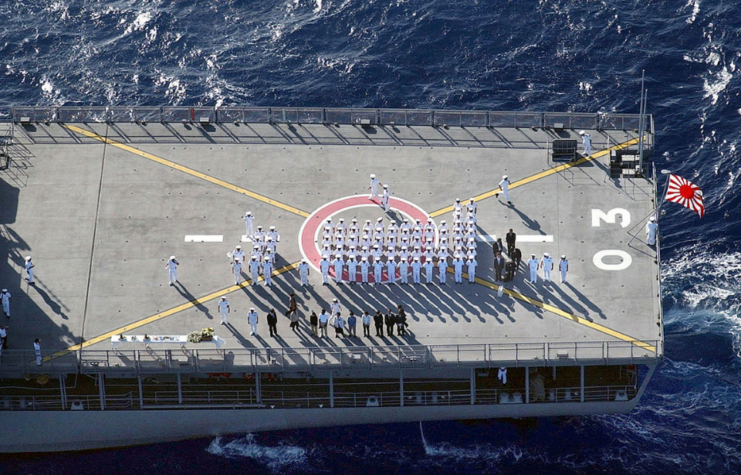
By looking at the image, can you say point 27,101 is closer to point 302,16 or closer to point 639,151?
point 302,16

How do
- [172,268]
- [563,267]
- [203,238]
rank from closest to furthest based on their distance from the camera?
[563,267], [172,268], [203,238]

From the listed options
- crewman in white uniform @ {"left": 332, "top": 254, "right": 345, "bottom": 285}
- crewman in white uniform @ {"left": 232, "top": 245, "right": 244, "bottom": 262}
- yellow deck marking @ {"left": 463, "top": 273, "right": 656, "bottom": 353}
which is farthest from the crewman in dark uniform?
crewman in white uniform @ {"left": 232, "top": 245, "right": 244, "bottom": 262}

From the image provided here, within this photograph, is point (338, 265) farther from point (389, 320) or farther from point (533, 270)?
point (533, 270)

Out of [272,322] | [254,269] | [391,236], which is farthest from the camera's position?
[391,236]

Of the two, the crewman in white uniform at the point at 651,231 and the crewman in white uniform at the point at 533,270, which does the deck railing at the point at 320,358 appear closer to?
the crewman in white uniform at the point at 533,270

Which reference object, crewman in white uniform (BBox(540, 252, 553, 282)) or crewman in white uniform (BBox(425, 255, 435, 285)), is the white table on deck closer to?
crewman in white uniform (BBox(425, 255, 435, 285))

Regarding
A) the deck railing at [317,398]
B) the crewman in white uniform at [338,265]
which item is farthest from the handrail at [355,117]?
the deck railing at [317,398]

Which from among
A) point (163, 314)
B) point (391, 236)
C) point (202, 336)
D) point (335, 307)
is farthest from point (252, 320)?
point (391, 236)
